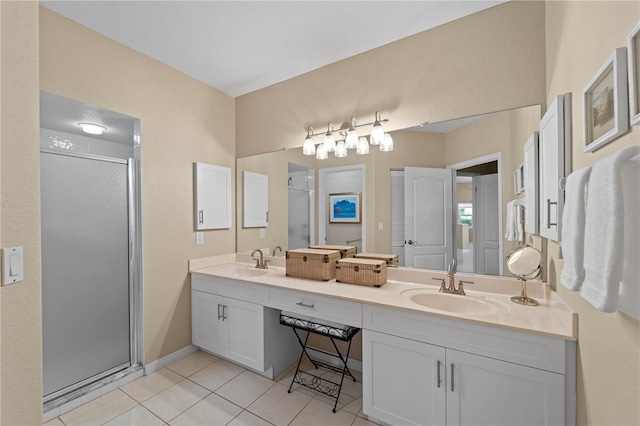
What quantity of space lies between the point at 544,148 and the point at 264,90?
2419 mm

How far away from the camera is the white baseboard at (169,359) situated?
2.26 meters

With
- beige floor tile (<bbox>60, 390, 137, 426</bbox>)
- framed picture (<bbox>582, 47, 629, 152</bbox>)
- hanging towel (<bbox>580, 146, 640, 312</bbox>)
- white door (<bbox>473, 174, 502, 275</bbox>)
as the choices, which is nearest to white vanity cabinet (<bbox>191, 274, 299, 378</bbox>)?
beige floor tile (<bbox>60, 390, 137, 426</bbox>)

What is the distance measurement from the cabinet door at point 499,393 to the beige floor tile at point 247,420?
110cm

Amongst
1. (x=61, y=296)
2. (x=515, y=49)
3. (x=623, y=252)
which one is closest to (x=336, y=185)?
(x=515, y=49)

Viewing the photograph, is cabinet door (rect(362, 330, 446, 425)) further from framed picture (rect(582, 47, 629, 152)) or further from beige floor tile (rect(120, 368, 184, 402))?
beige floor tile (rect(120, 368, 184, 402))

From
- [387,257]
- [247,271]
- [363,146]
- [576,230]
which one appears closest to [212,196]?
[247,271]

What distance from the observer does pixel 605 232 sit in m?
A: 0.66

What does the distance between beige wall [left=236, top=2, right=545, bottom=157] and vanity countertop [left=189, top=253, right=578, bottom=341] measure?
3.64 ft

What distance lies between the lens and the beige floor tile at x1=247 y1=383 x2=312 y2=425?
69.0 inches

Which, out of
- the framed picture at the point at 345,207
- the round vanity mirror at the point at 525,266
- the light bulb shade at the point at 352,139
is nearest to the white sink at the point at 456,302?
the round vanity mirror at the point at 525,266

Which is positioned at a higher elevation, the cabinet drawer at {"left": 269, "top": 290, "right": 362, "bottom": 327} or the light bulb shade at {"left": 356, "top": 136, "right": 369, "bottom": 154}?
the light bulb shade at {"left": 356, "top": 136, "right": 369, "bottom": 154}

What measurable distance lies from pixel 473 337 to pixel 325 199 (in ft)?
4.86

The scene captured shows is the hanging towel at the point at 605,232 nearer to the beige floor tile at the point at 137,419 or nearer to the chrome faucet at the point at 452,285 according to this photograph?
the chrome faucet at the point at 452,285

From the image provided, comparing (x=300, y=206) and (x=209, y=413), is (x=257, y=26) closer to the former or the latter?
(x=300, y=206)
